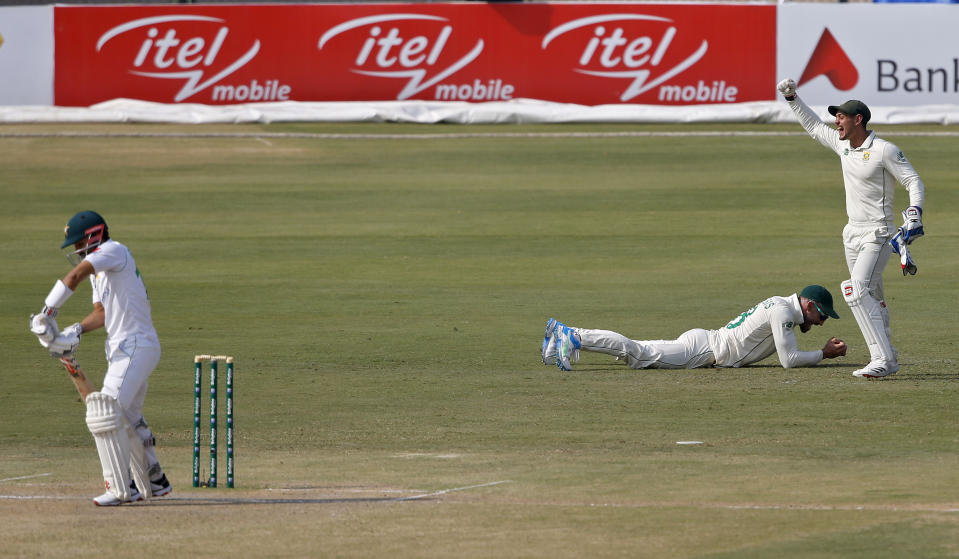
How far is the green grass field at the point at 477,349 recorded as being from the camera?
28.4ft

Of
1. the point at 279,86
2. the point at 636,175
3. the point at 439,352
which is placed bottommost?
the point at 439,352

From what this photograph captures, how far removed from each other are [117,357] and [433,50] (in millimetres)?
20057

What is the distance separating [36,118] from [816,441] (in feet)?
72.0

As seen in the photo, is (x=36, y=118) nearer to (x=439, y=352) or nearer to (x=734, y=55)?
(x=734, y=55)

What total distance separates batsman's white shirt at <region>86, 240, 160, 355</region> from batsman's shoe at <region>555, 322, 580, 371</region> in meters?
5.08

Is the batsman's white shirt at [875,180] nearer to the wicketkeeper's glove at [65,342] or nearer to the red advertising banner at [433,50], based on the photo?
the wicketkeeper's glove at [65,342]

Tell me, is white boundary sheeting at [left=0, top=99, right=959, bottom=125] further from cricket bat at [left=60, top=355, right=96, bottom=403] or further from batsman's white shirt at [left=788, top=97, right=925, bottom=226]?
cricket bat at [left=60, top=355, right=96, bottom=403]

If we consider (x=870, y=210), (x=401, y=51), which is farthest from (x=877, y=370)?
(x=401, y=51)

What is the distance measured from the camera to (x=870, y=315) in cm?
1277

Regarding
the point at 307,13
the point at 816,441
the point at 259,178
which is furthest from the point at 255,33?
the point at 816,441

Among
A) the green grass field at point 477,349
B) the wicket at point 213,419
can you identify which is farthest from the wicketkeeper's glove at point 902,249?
the wicket at point 213,419

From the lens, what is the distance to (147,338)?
30.2ft

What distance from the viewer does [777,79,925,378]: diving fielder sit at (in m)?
12.6

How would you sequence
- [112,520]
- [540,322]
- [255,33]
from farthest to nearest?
1. [255,33]
2. [540,322]
3. [112,520]
